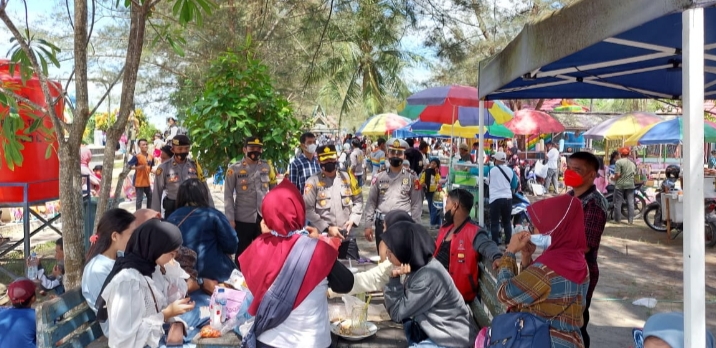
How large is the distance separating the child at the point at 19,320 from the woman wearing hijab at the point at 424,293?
2.12 m

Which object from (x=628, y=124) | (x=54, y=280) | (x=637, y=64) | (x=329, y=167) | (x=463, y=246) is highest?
(x=628, y=124)

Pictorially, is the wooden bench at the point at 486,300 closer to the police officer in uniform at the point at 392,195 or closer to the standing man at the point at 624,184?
Answer: the police officer in uniform at the point at 392,195

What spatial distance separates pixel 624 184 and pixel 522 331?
1086cm

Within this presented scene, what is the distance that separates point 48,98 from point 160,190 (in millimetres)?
2569

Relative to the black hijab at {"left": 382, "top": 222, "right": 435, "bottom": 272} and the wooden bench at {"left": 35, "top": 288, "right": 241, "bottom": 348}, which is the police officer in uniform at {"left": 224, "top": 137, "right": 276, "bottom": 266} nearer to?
the wooden bench at {"left": 35, "top": 288, "right": 241, "bottom": 348}

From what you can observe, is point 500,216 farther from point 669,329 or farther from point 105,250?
point 669,329

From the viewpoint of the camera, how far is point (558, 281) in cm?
283

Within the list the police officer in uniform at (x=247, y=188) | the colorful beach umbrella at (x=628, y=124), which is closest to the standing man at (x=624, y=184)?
the colorful beach umbrella at (x=628, y=124)

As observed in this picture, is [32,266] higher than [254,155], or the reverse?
[254,155]

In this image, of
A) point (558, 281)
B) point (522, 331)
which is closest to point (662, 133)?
point (558, 281)

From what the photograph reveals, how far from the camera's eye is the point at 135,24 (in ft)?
15.0

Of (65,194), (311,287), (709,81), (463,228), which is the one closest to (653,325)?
(311,287)

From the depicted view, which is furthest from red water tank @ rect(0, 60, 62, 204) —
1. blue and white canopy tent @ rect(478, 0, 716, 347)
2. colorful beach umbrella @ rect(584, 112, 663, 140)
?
colorful beach umbrella @ rect(584, 112, 663, 140)

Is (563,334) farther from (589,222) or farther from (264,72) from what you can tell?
(264,72)
